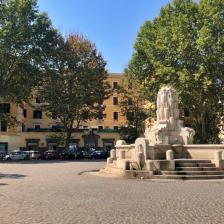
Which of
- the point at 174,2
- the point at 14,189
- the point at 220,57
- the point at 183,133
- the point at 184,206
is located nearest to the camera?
the point at 184,206

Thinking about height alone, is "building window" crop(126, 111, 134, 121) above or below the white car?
above

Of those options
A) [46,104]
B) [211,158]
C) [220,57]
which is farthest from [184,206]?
[46,104]

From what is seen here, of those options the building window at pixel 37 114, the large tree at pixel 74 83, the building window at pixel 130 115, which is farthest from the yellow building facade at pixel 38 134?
the large tree at pixel 74 83

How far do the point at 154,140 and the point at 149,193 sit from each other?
12331mm

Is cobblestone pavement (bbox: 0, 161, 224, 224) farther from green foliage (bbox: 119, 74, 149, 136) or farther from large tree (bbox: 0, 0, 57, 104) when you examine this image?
green foliage (bbox: 119, 74, 149, 136)

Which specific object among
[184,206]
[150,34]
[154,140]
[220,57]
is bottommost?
[184,206]

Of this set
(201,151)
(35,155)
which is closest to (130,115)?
(35,155)

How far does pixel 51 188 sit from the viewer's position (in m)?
15.5

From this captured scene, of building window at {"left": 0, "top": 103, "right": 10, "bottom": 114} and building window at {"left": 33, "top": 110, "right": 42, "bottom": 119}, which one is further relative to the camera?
building window at {"left": 33, "top": 110, "right": 42, "bottom": 119}

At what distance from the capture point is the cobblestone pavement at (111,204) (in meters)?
9.45

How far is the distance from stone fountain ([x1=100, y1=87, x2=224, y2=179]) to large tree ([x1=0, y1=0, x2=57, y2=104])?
21.7 meters

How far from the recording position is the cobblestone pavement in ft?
31.0

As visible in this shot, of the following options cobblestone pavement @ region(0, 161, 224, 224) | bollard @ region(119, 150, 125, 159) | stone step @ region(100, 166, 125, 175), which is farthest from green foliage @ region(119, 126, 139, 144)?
cobblestone pavement @ region(0, 161, 224, 224)

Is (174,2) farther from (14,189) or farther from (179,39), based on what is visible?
(14,189)
